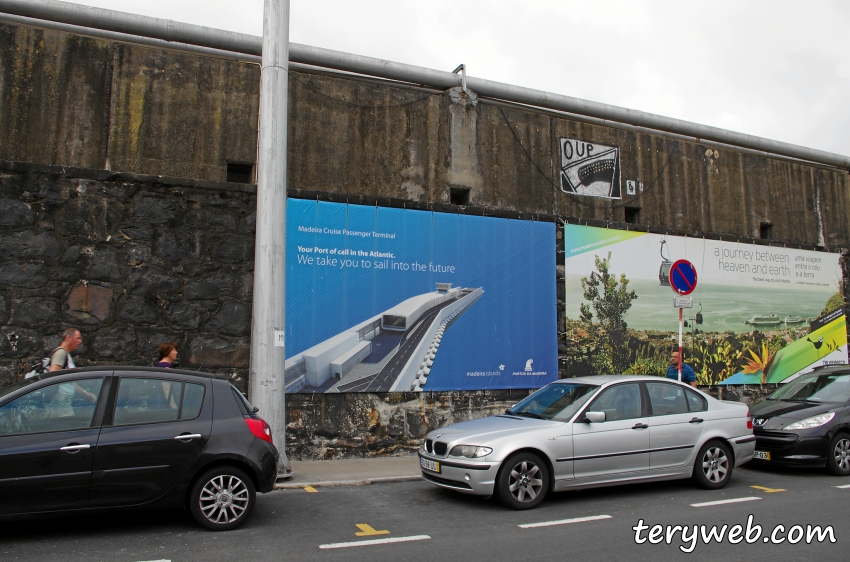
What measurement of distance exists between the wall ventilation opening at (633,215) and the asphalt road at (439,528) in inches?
285

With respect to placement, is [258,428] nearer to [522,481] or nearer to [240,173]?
[522,481]

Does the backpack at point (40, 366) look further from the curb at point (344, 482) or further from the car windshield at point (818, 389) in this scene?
the car windshield at point (818, 389)

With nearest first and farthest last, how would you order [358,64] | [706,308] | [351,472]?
[351,472] → [358,64] → [706,308]

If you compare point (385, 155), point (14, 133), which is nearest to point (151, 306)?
point (14, 133)

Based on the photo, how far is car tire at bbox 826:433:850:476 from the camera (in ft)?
31.4

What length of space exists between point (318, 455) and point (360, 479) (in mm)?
1709

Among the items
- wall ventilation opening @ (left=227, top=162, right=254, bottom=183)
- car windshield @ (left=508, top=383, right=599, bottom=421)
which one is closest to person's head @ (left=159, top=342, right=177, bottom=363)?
wall ventilation opening @ (left=227, top=162, right=254, bottom=183)

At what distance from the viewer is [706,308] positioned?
14.9m

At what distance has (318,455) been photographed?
416 inches

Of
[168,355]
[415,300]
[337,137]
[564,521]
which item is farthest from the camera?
[337,137]

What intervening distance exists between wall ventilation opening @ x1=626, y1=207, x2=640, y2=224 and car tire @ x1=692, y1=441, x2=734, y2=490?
6.95 metres

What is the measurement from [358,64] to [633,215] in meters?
6.74

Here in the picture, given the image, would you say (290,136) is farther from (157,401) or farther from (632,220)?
(632,220)

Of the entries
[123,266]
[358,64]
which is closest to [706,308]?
[358,64]
